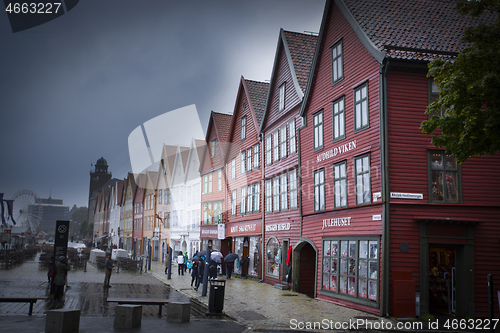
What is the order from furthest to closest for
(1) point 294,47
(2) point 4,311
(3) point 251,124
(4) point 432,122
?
(3) point 251,124 < (1) point 294,47 < (2) point 4,311 < (4) point 432,122

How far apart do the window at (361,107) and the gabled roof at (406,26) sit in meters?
1.53

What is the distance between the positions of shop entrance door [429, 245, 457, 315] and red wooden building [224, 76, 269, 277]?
13.7 m

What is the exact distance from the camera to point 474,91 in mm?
11625

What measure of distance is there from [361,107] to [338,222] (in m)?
4.86

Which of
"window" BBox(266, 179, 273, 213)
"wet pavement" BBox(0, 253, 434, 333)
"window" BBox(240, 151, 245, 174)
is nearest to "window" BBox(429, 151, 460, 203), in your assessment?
"wet pavement" BBox(0, 253, 434, 333)

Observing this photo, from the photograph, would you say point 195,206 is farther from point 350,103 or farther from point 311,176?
point 350,103

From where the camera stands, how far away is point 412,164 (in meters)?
16.1

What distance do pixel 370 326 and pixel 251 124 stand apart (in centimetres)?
2066

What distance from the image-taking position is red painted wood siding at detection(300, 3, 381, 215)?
55.5ft

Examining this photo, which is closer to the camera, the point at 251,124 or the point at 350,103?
the point at 350,103

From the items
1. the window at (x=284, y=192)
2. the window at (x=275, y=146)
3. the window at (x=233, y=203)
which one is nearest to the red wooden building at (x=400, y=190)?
the window at (x=284, y=192)

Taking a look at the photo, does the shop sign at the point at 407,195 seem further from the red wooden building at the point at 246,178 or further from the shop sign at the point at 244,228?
the shop sign at the point at 244,228

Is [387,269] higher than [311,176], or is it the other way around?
[311,176]

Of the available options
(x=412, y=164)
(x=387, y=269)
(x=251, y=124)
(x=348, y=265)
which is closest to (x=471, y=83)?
(x=412, y=164)
